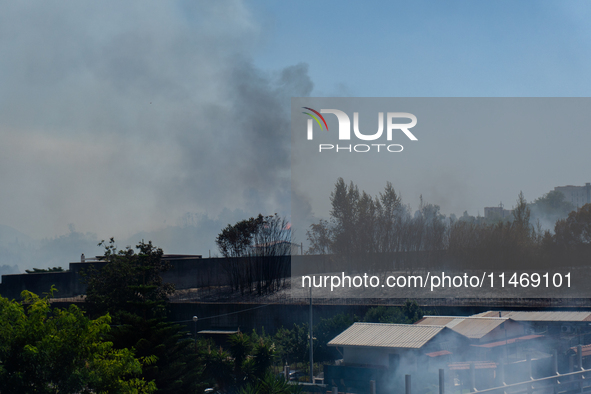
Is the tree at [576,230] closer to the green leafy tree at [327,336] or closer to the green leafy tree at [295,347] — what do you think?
the green leafy tree at [327,336]

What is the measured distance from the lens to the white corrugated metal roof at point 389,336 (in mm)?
13953

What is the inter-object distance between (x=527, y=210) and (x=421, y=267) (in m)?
7.95

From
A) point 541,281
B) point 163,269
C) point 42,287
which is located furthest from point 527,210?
point 42,287

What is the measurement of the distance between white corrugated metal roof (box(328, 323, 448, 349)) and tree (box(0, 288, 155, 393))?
21.7ft

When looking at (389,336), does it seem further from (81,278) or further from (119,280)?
(81,278)

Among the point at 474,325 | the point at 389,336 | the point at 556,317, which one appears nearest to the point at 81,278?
the point at 389,336

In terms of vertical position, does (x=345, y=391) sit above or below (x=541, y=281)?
below

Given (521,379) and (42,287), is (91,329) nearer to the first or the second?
(521,379)

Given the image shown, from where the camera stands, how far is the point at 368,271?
33.8 meters

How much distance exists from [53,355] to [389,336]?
873 cm

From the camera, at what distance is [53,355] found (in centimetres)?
971

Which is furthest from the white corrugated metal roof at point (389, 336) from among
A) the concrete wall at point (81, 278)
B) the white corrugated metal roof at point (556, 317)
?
the concrete wall at point (81, 278)

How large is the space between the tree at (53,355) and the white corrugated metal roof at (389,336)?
6.60 m

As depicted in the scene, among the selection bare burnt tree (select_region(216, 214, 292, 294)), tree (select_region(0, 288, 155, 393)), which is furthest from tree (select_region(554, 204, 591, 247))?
tree (select_region(0, 288, 155, 393))
